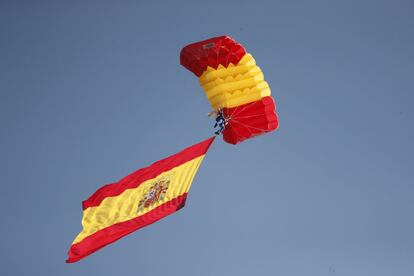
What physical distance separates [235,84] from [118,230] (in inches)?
214

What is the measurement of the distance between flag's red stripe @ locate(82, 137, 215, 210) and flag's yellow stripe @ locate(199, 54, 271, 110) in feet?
4.53

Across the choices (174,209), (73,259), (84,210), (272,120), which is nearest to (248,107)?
(272,120)

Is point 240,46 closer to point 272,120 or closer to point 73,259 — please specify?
point 272,120

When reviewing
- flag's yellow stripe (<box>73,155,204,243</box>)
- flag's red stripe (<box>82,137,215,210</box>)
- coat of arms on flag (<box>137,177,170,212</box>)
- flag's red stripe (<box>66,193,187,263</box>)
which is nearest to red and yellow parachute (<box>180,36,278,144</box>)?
flag's red stripe (<box>82,137,215,210</box>)

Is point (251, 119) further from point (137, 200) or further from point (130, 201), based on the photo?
point (130, 201)

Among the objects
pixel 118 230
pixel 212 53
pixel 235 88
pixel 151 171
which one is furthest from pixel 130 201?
pixel 212 53

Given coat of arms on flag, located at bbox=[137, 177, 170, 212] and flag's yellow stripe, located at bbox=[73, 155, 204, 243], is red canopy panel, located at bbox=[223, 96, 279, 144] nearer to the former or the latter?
flag's yellow stripe, located at bbox=[73, 155, 204, 243]

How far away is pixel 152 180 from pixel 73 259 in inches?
146

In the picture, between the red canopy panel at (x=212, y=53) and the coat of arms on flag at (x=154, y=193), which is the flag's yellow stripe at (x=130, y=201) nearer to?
the coat of arms on flag at (x=154, y=193)

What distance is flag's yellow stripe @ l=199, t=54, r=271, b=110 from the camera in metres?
20.4

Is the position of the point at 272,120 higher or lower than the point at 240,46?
lower

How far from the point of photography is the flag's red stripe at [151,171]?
1959 cm

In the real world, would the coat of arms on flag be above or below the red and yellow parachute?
below

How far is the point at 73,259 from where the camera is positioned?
16906 millimetres
